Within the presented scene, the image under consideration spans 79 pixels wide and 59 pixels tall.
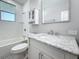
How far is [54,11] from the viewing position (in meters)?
1.78

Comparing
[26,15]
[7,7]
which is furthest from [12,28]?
[26,15]

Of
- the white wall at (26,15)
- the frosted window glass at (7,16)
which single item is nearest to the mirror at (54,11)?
the white wall at (26,15)

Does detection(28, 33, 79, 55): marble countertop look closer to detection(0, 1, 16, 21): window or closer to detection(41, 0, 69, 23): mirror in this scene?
detection(41, 0, 69, 23): mirror

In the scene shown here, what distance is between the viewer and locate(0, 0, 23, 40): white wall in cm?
218

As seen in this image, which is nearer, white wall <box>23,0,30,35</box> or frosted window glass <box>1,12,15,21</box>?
frosted window glass <box>1,12,15,21</box>

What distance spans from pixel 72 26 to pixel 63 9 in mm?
469

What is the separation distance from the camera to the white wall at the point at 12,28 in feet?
7.16

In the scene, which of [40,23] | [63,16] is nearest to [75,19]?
[63,16]

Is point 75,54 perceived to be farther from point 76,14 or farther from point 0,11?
point 0,11

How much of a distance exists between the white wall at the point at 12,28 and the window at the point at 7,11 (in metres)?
0.16

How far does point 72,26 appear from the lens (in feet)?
4.40

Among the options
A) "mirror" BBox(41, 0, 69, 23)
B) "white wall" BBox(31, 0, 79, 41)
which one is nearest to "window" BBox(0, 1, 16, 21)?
"mirror" BBox(41, 0, 69, 23)

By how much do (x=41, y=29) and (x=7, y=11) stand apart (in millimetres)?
1411

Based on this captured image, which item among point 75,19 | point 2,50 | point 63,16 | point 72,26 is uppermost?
point 63,16
